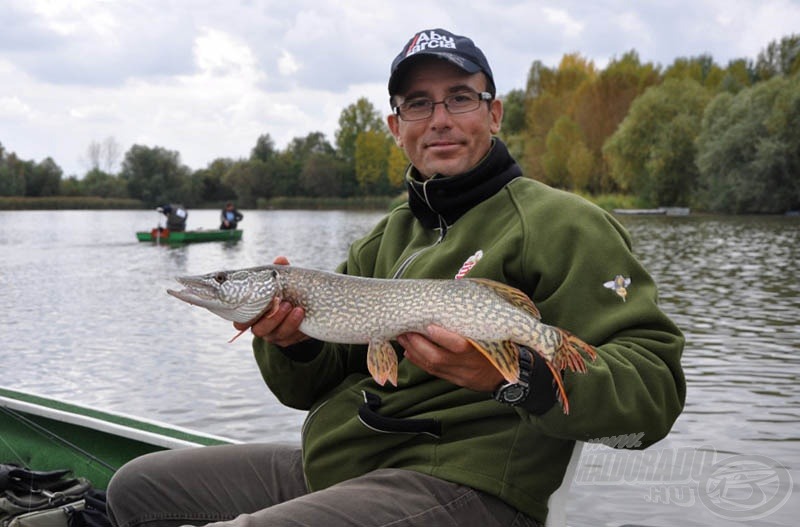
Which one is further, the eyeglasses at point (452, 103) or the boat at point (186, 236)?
the boat at point (186, 236)

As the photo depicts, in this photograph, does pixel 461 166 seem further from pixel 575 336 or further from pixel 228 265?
pixel 228 265

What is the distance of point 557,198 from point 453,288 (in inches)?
17.0

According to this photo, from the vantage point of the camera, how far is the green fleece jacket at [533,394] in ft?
6.43

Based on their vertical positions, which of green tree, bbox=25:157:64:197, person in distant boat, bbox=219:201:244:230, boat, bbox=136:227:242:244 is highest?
green tree, bbox=25:157:64:197

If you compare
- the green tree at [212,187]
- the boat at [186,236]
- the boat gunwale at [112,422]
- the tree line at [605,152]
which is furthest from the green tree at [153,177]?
the boat gunwale at [112,422]

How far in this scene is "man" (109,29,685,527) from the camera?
1.97 meters

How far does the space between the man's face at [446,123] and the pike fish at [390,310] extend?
51cm

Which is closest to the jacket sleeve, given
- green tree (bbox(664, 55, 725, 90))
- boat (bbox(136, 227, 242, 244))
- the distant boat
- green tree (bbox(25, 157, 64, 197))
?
boat (bbox(136, 227, 242, 244))

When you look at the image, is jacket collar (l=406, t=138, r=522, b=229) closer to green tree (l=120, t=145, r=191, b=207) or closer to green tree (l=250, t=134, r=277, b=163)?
green tree (l=120, t=145, r=191, b=207)

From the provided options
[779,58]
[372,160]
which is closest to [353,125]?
[372,160]

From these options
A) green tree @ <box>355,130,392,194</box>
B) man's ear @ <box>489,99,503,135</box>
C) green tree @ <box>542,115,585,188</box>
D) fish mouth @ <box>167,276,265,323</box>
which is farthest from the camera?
→ green tree @ <box>355,130,392,194</box>

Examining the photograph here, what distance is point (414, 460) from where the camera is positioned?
220 cm

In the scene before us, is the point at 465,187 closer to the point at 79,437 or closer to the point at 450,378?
the point at 450,378

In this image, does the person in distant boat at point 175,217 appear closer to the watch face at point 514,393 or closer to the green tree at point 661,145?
the watch face at point 514,393
